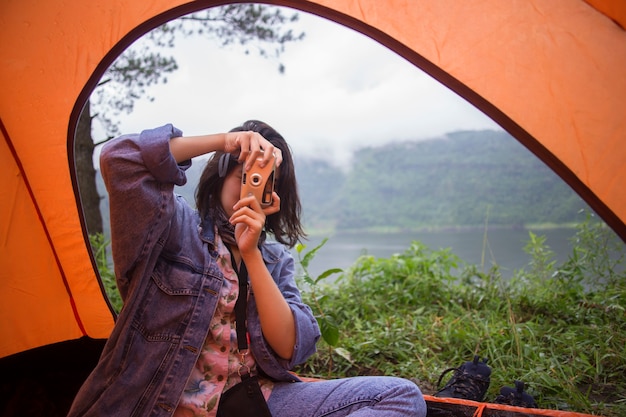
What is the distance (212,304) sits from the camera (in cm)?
130

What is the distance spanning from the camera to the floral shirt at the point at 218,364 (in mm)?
1251

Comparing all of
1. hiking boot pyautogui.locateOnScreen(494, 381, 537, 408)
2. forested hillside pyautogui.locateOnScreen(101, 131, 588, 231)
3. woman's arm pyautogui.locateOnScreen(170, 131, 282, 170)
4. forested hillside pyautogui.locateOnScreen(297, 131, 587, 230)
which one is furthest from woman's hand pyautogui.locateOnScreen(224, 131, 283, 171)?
forested hillside pyautogui.locateOnScreen(297, 131, 587, 230)

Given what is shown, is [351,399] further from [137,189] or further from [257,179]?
[137,189]

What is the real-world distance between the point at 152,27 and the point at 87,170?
129 centimetres

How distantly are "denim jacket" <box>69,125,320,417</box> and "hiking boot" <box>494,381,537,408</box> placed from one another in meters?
0.78

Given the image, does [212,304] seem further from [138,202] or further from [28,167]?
[28,167]

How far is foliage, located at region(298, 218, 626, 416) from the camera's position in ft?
6.15

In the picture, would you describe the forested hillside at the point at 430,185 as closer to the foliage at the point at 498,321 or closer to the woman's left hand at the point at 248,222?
the foliage at the point at 498,321

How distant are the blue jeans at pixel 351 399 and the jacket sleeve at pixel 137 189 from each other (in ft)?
1.74

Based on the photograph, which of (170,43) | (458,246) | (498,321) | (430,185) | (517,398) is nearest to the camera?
(517,398)

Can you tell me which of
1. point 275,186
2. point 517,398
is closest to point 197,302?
point 275,186

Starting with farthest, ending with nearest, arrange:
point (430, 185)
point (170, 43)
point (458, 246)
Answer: point (430, 185) < point (458, 246) < point (170, 43)

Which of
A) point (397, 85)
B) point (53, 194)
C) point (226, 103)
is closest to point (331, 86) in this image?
point (397, 85)

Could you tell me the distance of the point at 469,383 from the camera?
1716 millimetres
